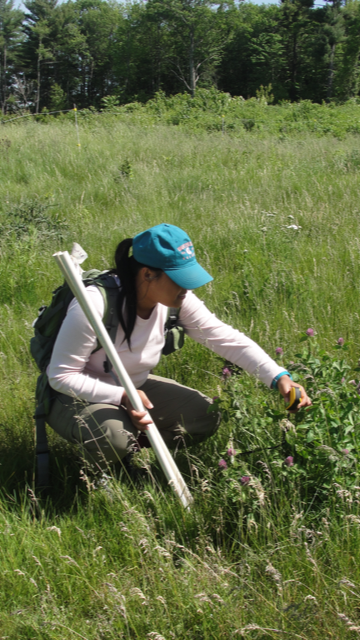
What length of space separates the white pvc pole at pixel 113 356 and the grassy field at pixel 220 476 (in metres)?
0.07

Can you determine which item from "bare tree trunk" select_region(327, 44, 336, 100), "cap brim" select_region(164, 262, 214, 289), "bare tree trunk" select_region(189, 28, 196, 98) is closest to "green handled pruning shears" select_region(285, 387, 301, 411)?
"cap brim" select_region(164, 262, 214, 289)

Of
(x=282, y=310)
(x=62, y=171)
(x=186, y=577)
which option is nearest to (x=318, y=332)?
(x=282, y=310)

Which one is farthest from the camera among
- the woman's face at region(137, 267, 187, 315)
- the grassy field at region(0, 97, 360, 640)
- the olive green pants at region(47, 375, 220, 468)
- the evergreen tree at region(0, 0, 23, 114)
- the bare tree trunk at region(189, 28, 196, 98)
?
the evergreen tree at region(0, 0, 23, 114)

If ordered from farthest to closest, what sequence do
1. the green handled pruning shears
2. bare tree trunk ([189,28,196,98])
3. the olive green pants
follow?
1. bare tree trunk ([189,28,196,98])
2. the olive green pants
3. the green handled pruning shears

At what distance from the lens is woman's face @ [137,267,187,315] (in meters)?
2.08

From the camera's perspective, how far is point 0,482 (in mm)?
2420

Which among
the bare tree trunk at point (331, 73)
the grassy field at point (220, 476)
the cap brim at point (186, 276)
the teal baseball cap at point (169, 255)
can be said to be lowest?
the grassy field at point (220, 476)

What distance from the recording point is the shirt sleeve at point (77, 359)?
2.08 m

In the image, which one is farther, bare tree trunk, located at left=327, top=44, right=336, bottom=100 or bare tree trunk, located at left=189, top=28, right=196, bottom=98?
bare tree trunk, located at left=189, top=28, right=196, bottom=98

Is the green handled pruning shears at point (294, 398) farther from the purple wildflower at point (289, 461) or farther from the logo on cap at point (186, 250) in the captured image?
the logo on cap at point (186, 250)

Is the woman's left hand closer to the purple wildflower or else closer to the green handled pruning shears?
the green handled pruning shears

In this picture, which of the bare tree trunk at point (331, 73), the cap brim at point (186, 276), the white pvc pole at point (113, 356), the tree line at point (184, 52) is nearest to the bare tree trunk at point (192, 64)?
the tree line at point (184, 52)

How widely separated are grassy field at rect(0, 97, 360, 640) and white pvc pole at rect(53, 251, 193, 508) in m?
0.07

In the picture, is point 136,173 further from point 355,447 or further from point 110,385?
point 355,447
